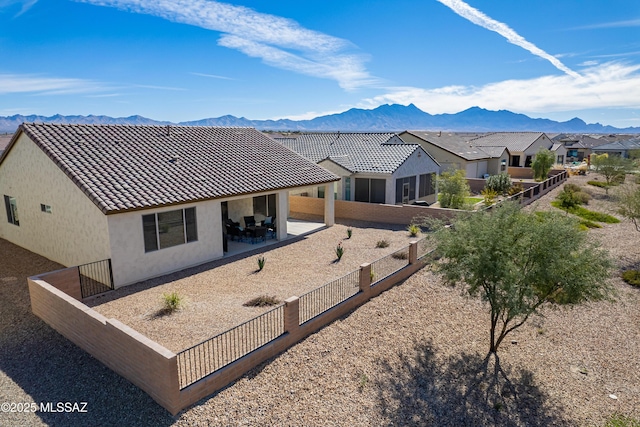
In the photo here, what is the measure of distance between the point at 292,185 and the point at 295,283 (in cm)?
707

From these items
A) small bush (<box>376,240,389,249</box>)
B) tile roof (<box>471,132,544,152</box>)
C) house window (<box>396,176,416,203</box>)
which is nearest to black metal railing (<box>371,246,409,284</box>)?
small bush (<box>376,240,389,249</box>)

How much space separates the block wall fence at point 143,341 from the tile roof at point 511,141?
51.7 m

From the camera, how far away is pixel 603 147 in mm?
88688

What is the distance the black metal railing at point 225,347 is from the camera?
8930mm

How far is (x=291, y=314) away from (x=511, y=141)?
5934cm

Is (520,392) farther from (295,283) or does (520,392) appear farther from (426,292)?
(295,283)

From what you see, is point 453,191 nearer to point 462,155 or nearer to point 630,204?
point 630,204

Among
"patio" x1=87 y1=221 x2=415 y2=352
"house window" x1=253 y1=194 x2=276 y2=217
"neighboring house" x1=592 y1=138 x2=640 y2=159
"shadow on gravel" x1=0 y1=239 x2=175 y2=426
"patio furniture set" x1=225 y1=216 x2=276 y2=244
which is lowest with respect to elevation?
"shadow on gravel" x1=0 y1=239 x2=175 y2=426

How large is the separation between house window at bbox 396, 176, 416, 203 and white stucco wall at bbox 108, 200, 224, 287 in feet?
48.8

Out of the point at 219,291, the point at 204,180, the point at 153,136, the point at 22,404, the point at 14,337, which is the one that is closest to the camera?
the point at 22,404

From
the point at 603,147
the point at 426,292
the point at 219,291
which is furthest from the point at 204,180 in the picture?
the point at 603,147

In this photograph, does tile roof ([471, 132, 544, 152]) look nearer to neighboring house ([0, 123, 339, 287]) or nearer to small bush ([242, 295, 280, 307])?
neighboring house ([0, 123, 339, 287])

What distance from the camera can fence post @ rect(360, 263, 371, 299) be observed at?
13609 mm

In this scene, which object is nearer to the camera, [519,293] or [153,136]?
[519,293]
